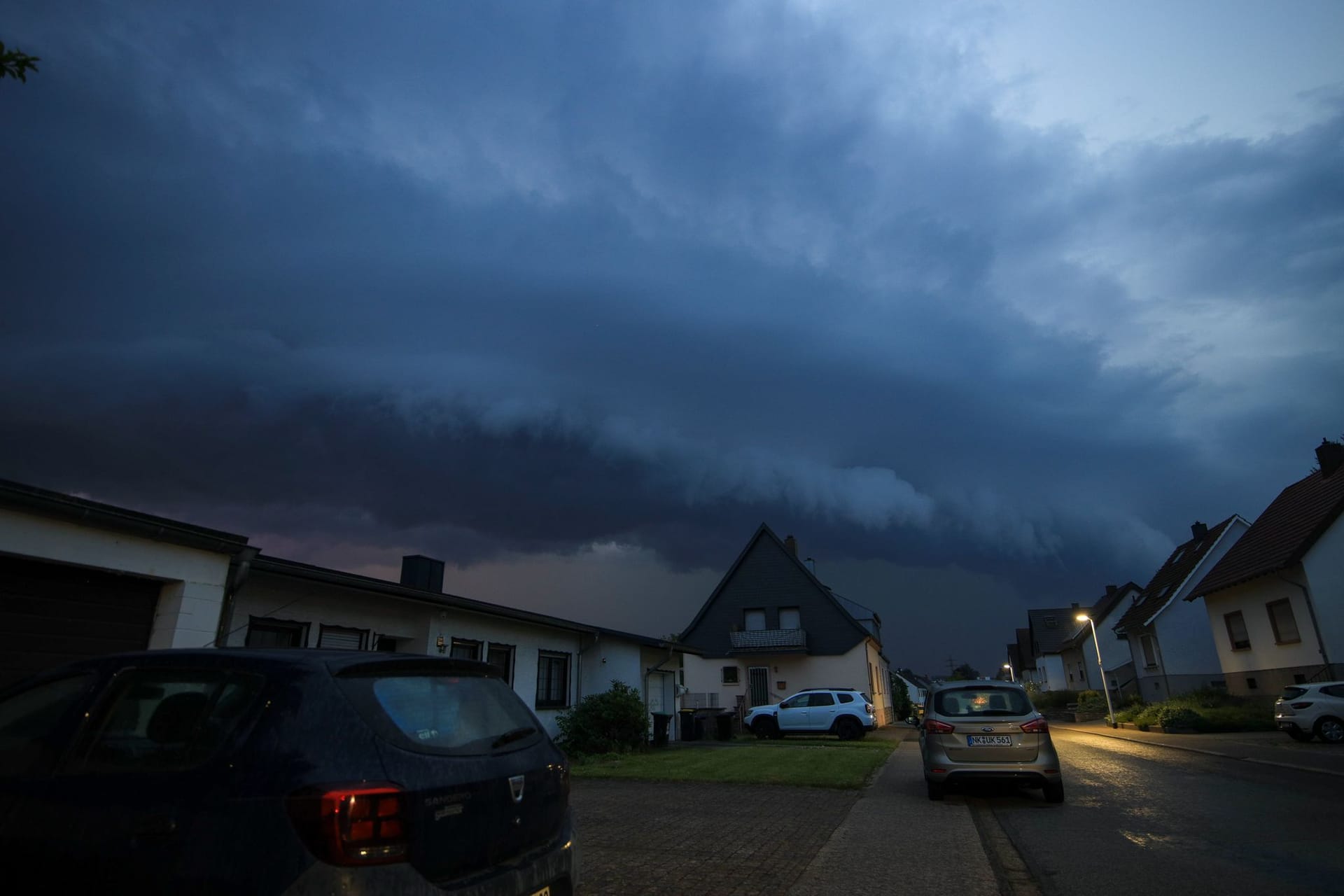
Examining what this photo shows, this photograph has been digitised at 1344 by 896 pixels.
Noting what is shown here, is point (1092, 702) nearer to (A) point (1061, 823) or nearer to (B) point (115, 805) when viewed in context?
(A) point (1061, 823)

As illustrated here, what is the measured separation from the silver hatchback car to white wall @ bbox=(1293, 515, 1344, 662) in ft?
57.7

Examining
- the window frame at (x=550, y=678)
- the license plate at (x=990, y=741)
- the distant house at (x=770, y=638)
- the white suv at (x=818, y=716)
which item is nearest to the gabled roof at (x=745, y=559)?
the distant house at (x=770, y=638)

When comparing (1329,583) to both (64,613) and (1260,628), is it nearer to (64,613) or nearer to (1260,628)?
(1260,628)

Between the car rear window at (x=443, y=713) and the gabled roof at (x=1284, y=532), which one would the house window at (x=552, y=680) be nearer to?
the car rear window at (x=443, y=713)

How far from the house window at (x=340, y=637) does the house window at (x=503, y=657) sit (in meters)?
3.36

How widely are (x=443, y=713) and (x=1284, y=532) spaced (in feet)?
97.7

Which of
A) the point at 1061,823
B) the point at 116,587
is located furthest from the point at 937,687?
the point at 116,587

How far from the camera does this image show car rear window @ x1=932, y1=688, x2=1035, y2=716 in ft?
31.1

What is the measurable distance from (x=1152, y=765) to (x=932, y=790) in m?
7.05

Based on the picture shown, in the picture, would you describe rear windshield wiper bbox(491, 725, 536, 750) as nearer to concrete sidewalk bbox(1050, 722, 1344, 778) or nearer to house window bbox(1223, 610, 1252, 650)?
concrete sidewalk bbox(1050, 722, 1344, 778)

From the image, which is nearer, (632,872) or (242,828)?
(242,828)

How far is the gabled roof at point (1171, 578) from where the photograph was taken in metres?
33.7

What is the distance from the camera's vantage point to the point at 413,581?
16.5m

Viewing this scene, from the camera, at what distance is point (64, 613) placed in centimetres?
752
